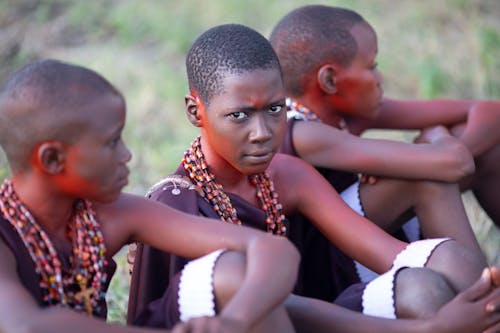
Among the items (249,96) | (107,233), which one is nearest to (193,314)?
(107,233)

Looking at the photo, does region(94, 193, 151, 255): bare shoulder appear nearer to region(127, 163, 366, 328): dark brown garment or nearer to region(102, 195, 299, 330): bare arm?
region(102, 195, 299, 330): bare arm

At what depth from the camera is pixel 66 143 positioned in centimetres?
239

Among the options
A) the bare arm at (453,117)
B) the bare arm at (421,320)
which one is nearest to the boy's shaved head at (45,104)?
the bare arm at (421,320)

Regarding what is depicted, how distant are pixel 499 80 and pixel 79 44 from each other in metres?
2.85

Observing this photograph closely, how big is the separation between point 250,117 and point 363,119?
1135mm

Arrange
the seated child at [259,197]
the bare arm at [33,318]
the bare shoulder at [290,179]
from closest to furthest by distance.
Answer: the bare arm at [33,318] < the seated child at [259,197] < the bare shoulder at [290,179]

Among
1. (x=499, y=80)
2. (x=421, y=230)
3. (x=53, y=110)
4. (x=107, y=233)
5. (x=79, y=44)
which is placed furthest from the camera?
(x=79, y=44)

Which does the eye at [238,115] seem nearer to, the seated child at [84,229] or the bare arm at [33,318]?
the seated child at [84,229]

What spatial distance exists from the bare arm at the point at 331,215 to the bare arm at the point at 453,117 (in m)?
0.83

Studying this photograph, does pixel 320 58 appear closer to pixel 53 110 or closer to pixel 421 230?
pixel 421 230

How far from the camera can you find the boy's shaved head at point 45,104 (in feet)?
7.73

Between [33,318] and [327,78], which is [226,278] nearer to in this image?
[33,318]

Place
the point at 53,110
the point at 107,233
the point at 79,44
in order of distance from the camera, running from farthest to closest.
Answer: the point at 79,44 → the point at 107,233 → the point at 53,110

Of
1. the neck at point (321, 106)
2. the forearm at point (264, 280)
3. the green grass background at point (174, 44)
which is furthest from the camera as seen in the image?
the green grass background at point (174, 44)
